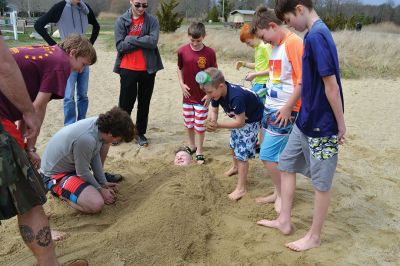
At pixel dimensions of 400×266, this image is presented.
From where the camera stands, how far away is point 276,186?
3678 mm

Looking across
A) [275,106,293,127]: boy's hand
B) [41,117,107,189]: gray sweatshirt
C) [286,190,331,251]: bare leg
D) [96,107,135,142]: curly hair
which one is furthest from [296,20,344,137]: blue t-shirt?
[41,117,107,189]: gray sweatshirt

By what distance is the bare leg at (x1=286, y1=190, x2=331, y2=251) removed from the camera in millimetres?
2953

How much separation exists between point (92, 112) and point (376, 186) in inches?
189

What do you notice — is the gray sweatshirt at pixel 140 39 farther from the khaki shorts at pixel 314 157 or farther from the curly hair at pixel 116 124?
the khaki shorts at pixel 314 157

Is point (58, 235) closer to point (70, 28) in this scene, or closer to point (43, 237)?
point (43, 237)

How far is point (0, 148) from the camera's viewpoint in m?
2.00

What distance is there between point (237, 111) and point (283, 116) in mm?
484

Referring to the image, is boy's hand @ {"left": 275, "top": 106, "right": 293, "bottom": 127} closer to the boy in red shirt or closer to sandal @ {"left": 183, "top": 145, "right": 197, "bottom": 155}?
the boy in red shirt

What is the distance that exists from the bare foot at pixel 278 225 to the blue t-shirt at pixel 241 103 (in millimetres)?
961

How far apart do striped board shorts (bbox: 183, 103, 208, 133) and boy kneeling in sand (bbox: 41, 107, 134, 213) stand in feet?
4.85

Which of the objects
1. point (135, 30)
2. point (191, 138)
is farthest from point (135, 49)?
point (191, 138)

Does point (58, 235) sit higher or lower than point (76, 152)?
lower

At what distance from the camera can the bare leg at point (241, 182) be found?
3.90 m

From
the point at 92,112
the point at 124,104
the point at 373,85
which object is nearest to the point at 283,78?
the point at 124,104
